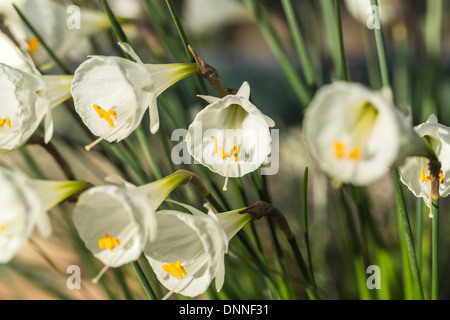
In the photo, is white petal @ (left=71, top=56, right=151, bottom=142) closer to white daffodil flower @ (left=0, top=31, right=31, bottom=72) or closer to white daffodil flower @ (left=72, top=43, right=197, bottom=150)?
white daffodil flower @ (left=72, top=43, right=197, bottom=150)

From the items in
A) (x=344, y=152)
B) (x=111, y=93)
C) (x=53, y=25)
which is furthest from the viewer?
(x=53, y=25)

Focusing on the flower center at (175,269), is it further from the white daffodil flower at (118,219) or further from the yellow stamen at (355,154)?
the yellow stamen at (355,154)

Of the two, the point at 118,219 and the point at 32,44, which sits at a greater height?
the point at 32,44

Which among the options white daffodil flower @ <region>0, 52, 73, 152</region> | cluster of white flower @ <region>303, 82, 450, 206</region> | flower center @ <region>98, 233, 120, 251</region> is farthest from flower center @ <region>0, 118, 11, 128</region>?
cluster of white flower @ <region>303, 82, 450, 206</region>

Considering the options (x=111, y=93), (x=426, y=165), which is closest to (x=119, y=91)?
(x=111, y=93)

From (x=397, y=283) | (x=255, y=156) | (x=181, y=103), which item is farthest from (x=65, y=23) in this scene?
(x=397, y=283)

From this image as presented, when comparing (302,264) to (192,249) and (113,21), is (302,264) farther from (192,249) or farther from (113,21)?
(113,21)
